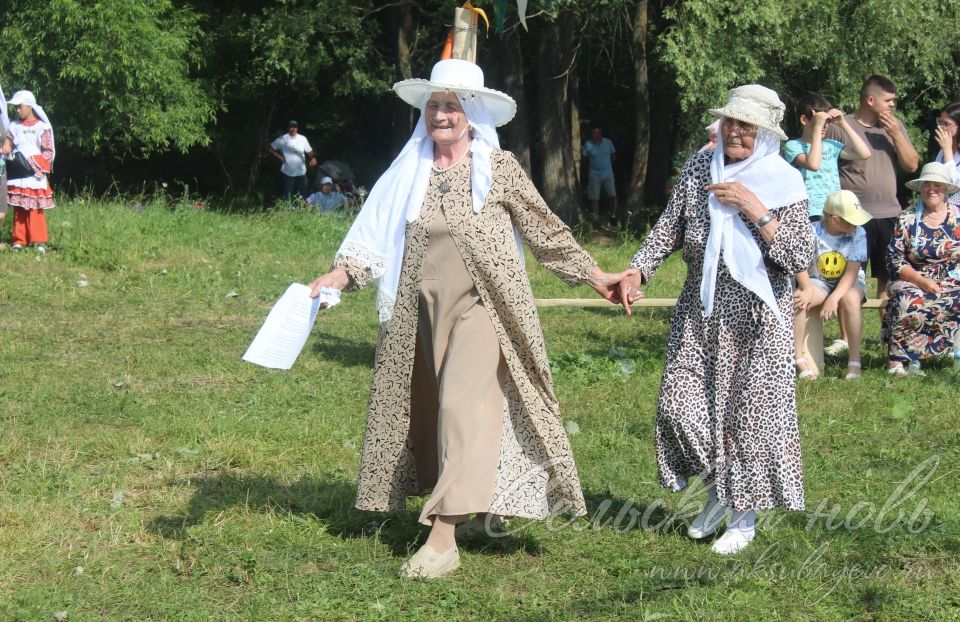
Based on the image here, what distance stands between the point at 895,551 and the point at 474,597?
183 cm

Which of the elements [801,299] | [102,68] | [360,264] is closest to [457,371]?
[360,264]

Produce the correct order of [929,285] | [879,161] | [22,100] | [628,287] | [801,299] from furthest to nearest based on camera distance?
1. [22,100]
2. [879,161]
3. [929,285]
4. [801,299]
5. [628,287]

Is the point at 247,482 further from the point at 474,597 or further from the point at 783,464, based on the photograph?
the point at 783,464

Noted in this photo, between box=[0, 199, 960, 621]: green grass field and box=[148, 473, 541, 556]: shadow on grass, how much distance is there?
0.01m

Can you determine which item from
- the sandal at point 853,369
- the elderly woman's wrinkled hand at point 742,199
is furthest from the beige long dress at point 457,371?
the sandal at point 853,369

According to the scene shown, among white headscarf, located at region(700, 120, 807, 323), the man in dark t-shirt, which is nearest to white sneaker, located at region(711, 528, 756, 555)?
white headscarf, located at region(700, 120, 807, 323)

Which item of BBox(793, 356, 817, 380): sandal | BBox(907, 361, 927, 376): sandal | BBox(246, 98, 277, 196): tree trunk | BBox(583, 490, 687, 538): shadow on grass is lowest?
BBox(246, 98, 277, 196): tree trunk

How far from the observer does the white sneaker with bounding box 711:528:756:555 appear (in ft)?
17.4

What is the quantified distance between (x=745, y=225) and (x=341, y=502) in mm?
2292

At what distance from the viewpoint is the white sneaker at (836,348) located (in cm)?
1003

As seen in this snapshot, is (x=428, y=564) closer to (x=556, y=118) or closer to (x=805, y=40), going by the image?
(x=805, y=40)

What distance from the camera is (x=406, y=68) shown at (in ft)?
71.9

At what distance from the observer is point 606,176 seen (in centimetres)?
2527

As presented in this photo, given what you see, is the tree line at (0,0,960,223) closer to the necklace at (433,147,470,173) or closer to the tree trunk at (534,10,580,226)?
the tree trunk at (534,10,580,226)
